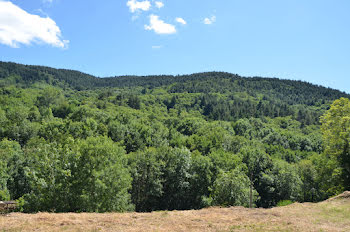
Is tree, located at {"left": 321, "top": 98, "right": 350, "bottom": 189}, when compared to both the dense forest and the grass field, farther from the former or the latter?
the grass field

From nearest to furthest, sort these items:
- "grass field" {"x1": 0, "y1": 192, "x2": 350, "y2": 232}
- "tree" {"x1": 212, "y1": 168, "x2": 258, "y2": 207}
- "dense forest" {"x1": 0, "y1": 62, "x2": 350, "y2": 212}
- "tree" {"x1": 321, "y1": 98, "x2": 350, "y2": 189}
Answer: "grass field" {"x1": 0, "y1": 192, "x2": 350, "y2": 232} → "tree" {"x1": 321, "y1": 98, "x2": 350, "y2": 189} → "dense forest" {"x1": 0, "y1": 62, "x2": 350, "y2": 212} → "tree" {"x1": 212, "y1": 168, "x2": 258, "y2": 207}

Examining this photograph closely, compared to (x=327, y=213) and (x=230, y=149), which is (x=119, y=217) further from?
(x=230, y=149)

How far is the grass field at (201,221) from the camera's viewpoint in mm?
14062

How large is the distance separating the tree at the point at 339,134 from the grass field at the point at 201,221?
28.5 ft

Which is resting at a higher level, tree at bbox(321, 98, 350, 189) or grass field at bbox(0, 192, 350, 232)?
tree at bbox(321, 98, 350, 189)

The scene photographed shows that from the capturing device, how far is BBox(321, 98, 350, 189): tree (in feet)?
82.5

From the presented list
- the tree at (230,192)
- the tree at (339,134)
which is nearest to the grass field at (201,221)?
the tree at (339,134)

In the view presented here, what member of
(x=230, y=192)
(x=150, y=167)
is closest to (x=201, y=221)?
(x=230, y=192)

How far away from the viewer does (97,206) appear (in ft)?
88.7

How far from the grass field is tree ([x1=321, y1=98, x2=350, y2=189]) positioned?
8.67m

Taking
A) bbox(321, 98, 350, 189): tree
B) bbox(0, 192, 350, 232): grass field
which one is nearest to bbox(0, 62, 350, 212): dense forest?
bbox(321, 98, 350, 189): tree

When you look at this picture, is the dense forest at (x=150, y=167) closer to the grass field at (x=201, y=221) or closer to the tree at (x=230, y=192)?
the tree at (x=230, y=192)

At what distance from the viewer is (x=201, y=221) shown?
15.6 m

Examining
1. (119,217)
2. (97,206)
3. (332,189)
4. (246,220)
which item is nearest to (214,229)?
(246,220)
